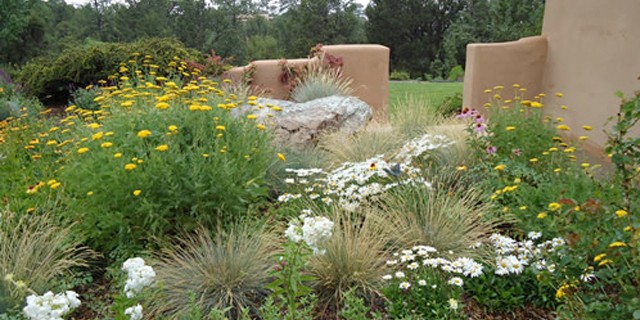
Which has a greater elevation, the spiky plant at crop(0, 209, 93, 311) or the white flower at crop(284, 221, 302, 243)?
the white flower at crop(284, 221, 302, 243)

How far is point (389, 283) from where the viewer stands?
287 centimetres

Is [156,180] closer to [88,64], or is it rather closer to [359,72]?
Answer: [359,72]

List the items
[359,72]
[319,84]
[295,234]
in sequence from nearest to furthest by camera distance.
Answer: [295,234]
[319,84]
[359,72]

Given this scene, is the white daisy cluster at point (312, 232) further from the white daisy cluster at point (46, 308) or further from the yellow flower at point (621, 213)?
the yellow flower at point (621, 213)

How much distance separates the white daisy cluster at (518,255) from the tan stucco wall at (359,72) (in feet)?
18.8

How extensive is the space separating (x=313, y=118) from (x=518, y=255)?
3.51 meters

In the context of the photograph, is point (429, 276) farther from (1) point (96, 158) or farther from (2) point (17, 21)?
(2) point (17, 21)

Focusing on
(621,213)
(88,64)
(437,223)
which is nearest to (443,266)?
(437,223)

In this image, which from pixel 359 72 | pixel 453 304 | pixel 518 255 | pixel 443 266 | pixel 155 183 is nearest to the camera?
pixel 453 304

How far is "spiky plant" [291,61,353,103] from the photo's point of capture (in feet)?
24.9

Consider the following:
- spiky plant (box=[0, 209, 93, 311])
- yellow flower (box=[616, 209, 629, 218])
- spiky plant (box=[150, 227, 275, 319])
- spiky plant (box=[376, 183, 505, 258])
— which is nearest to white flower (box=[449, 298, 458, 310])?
spiky plant (box=[376, 183, 505, 258])

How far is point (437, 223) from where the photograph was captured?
10.8 feet

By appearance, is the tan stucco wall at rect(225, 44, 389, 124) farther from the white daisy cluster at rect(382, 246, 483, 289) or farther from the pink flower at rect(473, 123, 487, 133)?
the white daisy cluster at rect(382, 246, 483, 289)

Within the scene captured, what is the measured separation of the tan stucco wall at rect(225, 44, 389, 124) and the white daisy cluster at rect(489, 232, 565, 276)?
5.74 meters
